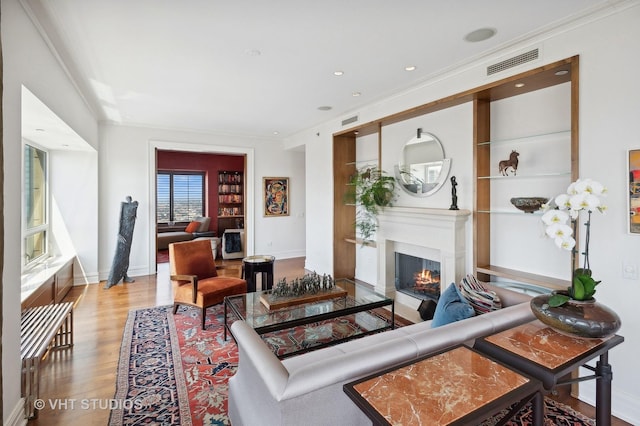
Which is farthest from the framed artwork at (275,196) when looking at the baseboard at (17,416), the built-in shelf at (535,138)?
the baseboard at (17,416)

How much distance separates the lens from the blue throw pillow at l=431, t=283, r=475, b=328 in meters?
2.24

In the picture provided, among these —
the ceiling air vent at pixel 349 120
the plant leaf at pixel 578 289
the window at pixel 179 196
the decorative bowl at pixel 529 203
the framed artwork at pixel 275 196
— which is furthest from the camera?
the window at pixel 179 196

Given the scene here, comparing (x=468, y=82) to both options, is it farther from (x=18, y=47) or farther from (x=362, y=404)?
(x=18, y=47)

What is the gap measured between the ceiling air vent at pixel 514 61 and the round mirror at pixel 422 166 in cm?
105

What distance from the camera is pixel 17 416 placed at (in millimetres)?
2041

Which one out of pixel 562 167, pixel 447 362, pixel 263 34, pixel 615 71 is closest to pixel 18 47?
pixel 263 34

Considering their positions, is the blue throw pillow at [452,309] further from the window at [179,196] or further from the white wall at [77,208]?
the window at [179,196]

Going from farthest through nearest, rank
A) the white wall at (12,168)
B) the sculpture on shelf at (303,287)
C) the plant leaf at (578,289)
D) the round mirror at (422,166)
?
the round mirror at (422,166) → the sculpture on shelf at (303,287) → the white wall at (12,168) → the plant leaf at (578,289)

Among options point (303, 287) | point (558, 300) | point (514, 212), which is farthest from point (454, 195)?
point (558, 300)

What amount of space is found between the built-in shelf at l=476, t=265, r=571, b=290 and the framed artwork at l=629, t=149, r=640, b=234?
78 cm

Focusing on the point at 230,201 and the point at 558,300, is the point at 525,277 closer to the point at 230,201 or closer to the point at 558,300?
the point at 558,300

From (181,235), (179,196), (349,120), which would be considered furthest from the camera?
(179,196)

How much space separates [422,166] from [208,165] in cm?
735

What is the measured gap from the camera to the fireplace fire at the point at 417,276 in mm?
4254
